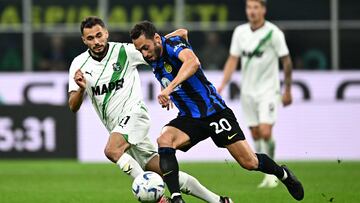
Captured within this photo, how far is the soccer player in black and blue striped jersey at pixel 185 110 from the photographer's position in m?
10.4

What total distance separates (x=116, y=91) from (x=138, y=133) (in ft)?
1.67

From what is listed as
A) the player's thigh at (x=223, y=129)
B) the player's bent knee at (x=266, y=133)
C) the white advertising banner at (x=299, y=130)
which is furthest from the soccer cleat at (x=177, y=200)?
the white advertising banner at (x=299, y=130)

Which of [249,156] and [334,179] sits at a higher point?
[249,156]

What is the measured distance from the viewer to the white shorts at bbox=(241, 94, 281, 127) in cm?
1508

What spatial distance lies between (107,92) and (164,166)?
1.43m

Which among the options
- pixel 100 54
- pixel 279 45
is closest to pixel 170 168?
pixel 100 54

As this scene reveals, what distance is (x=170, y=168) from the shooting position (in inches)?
408

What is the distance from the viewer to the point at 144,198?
405 inches

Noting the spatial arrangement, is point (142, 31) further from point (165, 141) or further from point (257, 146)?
point (257, 146)

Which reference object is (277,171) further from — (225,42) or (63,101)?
A: (225,42)

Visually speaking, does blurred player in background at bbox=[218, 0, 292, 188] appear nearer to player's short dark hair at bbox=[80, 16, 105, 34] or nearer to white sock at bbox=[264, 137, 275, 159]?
white sock at bbox=[264, 137, 275, 159]

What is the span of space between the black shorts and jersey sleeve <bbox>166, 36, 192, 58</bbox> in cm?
68

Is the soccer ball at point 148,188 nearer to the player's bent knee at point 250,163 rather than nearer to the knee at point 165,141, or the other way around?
the knee at point 165,141

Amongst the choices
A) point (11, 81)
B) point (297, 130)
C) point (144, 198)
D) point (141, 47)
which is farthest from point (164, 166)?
point (11, 81)
